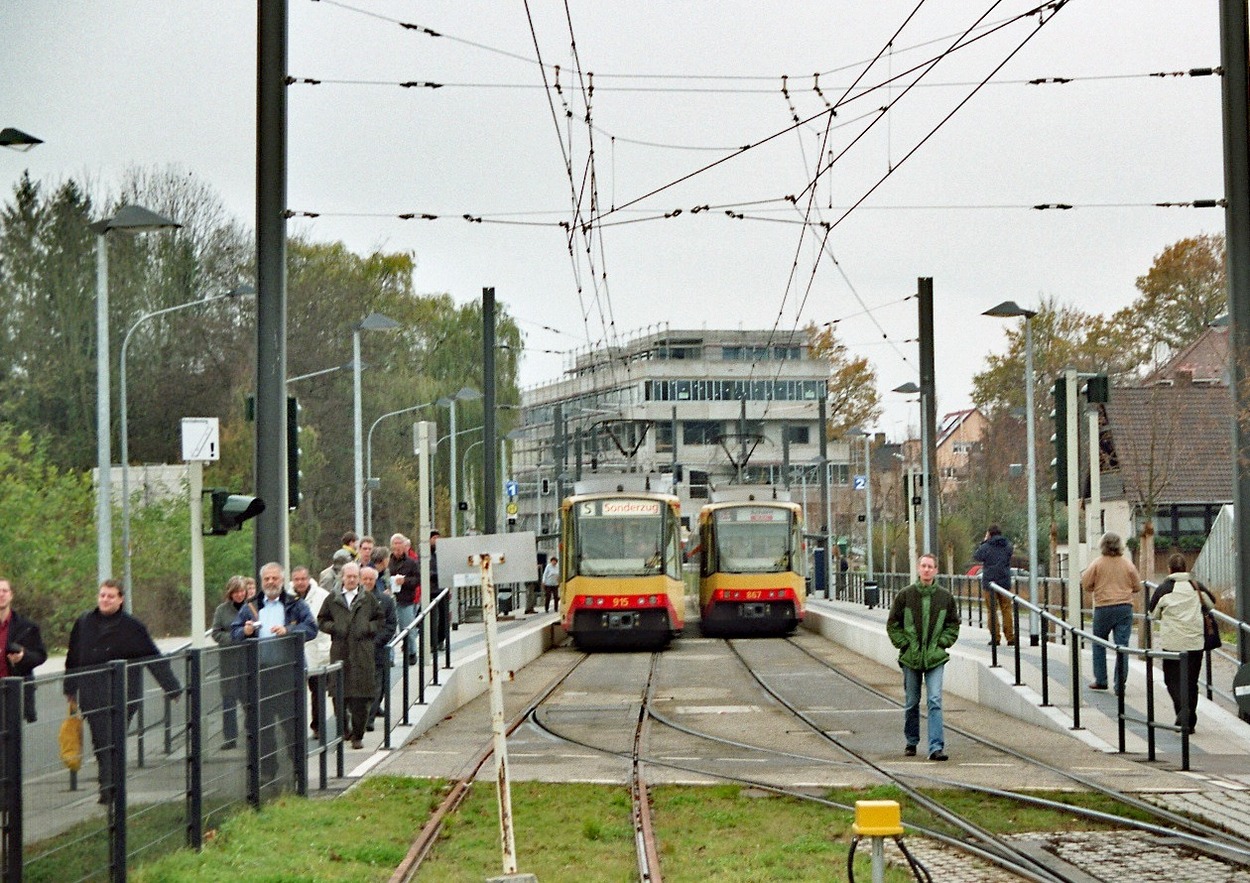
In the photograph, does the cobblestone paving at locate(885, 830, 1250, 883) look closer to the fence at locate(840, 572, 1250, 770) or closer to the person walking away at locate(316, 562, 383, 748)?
the fence at locate(840, 572, 1250, 770)

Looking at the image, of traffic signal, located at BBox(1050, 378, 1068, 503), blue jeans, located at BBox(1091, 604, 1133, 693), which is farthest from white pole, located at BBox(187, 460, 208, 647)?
traffic signal, located at BBox(1050, 378, 1068, 503)

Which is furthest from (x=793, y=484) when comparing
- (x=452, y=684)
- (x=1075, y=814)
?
(x=1075, y=814)

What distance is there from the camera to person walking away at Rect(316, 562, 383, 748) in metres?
16.8

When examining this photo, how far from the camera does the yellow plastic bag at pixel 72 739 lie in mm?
9148

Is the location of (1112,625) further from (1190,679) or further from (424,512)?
(424,512)

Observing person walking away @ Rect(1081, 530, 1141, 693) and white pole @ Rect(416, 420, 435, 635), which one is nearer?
person walking away @ Rect(1081, 530, 1141, 693)

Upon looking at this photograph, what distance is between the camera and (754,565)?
137ft

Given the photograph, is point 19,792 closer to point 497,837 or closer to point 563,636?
point 497,837

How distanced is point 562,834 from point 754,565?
2923 cm

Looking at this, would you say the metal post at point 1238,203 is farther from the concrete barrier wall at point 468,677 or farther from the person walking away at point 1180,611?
the concrete barrier wall at point 468,677

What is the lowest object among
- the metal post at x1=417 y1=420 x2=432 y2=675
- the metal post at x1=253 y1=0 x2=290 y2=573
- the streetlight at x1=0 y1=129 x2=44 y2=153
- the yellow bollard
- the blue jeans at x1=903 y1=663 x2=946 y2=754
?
the blue jeans at x1=903 y1=663 x2=946 y2=754

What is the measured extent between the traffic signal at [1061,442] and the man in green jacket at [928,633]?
13.4 ft

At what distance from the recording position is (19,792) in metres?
8.44

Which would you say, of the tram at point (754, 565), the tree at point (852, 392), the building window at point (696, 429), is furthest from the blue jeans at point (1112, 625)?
the building window at point (696, 429)
